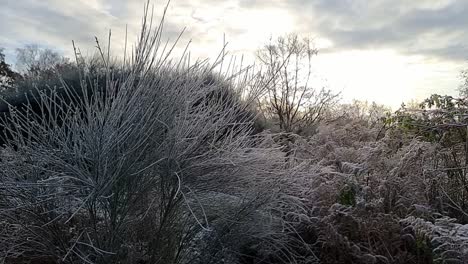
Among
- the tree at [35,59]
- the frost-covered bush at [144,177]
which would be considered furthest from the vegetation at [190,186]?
the tree at [35,59]

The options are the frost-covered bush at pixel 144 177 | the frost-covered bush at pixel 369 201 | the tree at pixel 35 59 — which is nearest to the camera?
the frost-covered bush at pixel 144 177

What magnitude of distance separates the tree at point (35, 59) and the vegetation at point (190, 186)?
27.3 feet

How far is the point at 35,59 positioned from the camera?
50.1ft

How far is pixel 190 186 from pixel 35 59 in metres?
12.8

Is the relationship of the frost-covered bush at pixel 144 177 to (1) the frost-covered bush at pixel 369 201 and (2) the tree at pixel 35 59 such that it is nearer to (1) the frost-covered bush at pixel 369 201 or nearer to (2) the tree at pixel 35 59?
(1) the frost-covered bush at pixel 369 201

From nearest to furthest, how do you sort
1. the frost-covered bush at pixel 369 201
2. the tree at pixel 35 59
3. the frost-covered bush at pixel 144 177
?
the frost-covered bush at pixel 144 177, the frost-covered bush at pixel 369 201, the tree at pixel 35 59

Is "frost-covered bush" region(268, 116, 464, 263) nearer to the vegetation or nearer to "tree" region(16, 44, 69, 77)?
the vegetation

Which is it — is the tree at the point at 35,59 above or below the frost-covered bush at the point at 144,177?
above

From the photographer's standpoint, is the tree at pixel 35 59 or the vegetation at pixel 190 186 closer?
the vegetation at pixel 190 186

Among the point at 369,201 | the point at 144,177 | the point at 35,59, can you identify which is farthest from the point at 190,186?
the point at 35,59

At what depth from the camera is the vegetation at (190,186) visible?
387cm

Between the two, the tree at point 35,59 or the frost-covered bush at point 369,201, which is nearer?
the frost-covered bush at point 369,201

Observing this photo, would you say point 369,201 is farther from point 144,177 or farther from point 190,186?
point 144,177

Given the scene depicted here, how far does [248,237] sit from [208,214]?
1.57 ft
